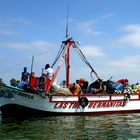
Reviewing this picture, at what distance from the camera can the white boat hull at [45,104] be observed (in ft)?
69.5

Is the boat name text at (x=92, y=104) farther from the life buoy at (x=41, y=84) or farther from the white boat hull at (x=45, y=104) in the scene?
the life buoy at (x=41, y=84)

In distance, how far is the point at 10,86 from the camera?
20.9 meters

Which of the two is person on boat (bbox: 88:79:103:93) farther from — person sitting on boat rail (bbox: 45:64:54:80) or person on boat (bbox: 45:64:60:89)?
person sitting on boat rail (bbox: 45:64:54:80)

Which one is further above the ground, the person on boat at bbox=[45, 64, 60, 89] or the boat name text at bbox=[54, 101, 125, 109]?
the person on boat at bbox=[45, 64, 60, 89]

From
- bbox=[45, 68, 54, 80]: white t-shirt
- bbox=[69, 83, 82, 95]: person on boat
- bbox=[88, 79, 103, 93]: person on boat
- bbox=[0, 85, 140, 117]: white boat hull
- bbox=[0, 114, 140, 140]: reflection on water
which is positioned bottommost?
bbox=[0, 114, 140, 140]: reflection on water

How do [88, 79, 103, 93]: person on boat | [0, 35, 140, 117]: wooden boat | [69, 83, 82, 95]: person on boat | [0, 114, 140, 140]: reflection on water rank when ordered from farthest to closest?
[88, 79, 103, 93]: person on boat, [69, 83, 82, 95]: person on boat, [0, 35, 140, 117]: wooden boat, [0, 114, 140, 140]: reflection on water

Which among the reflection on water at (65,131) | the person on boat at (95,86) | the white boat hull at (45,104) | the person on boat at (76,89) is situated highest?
the person on boat at (95,86)

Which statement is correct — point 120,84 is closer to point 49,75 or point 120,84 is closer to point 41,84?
point 49,75

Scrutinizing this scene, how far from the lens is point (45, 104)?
2131 cm

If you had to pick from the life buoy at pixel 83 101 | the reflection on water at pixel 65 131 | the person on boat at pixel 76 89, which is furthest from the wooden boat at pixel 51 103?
the reflection on water at pixel 65 131

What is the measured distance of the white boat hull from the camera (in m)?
21.2

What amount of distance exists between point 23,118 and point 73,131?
597cm

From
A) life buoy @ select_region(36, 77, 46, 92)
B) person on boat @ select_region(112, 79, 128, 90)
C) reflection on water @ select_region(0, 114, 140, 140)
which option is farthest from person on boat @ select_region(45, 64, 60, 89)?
person on boat @ select_region(112, 79, 128, 90)

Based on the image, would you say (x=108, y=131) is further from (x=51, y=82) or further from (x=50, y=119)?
(x=51, y=82)
